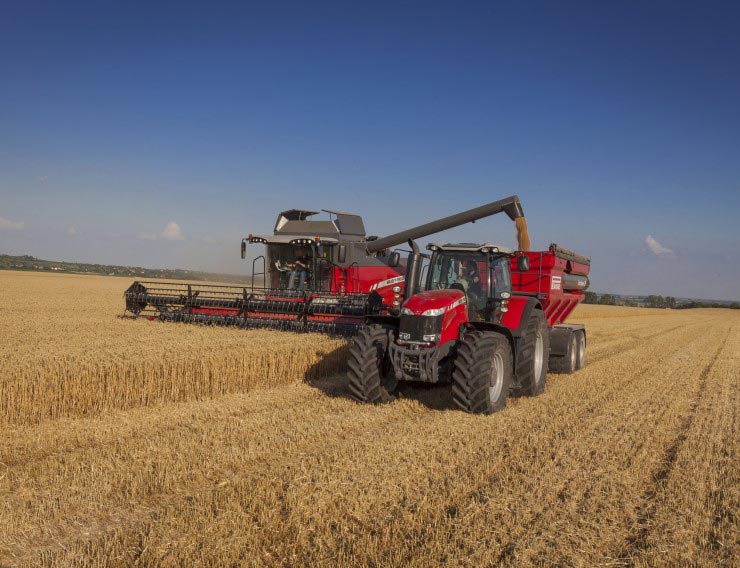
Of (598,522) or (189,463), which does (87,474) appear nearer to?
(189,463)

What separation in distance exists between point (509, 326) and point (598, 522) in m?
4.15

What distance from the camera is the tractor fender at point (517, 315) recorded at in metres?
7.98

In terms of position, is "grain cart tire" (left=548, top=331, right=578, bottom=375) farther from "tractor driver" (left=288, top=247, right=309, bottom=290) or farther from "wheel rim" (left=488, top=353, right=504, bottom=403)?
"tractor driver" (left=288, top=247, right=309, bottom=290)

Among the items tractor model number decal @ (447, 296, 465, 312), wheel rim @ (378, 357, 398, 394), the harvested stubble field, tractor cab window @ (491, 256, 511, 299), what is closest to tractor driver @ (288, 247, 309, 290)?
the harvested stubble field

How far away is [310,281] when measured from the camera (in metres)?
13.1

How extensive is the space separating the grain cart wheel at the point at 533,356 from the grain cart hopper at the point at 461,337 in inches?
0.5

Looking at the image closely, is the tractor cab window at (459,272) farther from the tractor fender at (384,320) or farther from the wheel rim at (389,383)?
the wheel rim at (389,383)

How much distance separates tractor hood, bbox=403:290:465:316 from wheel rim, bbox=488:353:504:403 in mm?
789

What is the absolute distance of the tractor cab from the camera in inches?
A: 302

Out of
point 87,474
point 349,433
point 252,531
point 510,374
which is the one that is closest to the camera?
point 252,531

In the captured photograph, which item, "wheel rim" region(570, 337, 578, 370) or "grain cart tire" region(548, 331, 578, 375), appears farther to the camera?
"wheel rim" region(570, 337, 578, 370)

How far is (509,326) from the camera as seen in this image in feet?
26.3

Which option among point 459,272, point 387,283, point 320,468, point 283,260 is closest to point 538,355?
point 459,272

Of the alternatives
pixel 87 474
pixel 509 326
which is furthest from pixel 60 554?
pixel 509 326
